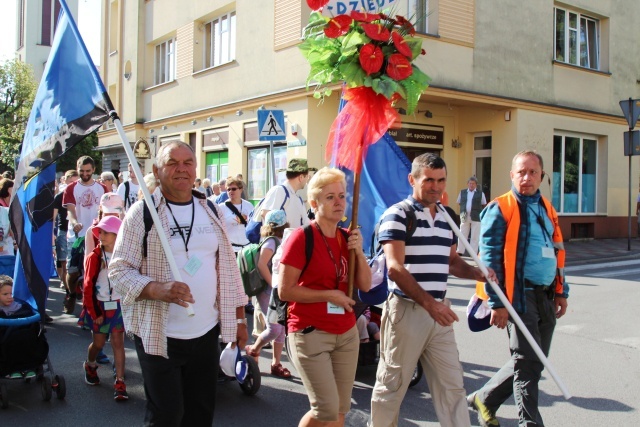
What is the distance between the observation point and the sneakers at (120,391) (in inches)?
205

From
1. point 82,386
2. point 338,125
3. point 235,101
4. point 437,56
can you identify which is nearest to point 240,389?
point 82,386

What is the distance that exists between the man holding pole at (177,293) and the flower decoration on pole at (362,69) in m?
0.76

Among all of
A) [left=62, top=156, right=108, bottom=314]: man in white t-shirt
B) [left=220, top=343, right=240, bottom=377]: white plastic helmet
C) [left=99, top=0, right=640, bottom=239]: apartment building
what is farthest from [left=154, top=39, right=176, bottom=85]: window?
[left=220, top=343, right=240, bottom=377]: white plastic helmet

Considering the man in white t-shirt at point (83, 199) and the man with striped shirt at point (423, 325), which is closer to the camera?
the man with striped shirt at point (423, 325)

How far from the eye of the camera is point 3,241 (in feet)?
23.9

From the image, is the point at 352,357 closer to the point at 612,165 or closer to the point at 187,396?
the point at 187,396

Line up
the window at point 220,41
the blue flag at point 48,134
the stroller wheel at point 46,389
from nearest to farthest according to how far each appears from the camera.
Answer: the blue flag at point 48,134
the stroller wheel at point 46,389
the window at point 220,41

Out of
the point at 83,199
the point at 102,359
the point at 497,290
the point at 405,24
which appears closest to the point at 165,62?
the point at 83,199

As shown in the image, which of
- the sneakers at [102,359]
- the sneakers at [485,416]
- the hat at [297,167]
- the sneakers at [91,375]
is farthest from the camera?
the hat at [297,167]

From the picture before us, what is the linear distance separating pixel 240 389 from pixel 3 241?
3561 mm

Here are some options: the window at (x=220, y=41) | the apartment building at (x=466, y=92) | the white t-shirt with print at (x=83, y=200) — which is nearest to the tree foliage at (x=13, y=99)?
the apartment building at (x=466, y=92)

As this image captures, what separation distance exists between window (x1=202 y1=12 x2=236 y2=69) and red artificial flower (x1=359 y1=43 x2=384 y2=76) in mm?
16416

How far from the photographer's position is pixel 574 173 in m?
20.1

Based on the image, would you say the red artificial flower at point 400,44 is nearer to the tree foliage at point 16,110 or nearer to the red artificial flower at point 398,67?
the red artificial flower at point 398,67
